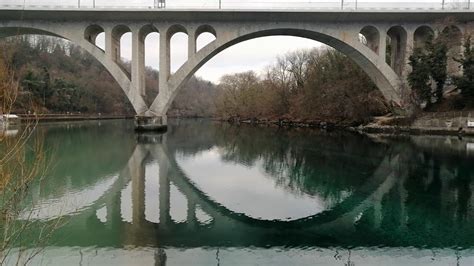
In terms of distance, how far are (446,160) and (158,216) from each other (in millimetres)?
13004

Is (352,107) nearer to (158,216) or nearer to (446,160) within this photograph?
(446,160)

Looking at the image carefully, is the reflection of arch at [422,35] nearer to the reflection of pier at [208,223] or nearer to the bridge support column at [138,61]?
the bridge support column at [138,61]

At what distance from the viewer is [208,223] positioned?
25.7 ft

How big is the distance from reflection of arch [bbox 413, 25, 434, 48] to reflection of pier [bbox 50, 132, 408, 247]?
24.9 meters

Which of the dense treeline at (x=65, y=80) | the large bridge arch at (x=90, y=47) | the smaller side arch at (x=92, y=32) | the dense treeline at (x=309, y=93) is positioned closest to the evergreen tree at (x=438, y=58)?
the dense treeline at (x=309, y=93)

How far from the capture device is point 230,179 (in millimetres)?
12859

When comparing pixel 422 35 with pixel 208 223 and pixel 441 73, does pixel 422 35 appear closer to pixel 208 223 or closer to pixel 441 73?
pixel 441 73

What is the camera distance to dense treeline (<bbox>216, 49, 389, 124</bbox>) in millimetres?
37584

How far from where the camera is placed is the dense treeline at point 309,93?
123 ft

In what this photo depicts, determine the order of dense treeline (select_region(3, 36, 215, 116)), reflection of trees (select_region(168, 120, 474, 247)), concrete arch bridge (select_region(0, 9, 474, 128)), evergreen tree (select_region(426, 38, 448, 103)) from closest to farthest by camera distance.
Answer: reflection of trees (select_region(168, 120, 474, 247)) < evergreen tree (select_region(426, 38, 448, 103)) < concrete arch bridge (select_region(0, 9, 474, 128)) < dense treeline (select_region(3, 36, 215, 116))

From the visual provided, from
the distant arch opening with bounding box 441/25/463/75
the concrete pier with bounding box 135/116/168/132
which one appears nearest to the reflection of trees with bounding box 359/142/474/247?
the distant arch opening with bounding box 441/25/463/75

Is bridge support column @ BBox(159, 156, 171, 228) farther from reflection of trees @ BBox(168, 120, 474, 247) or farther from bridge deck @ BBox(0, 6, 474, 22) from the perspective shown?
bridge deck @ BBox(0, 6, 474, 22)

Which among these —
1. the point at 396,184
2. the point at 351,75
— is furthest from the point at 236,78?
the point at 396,184

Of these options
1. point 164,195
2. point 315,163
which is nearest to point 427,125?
point 315,163
